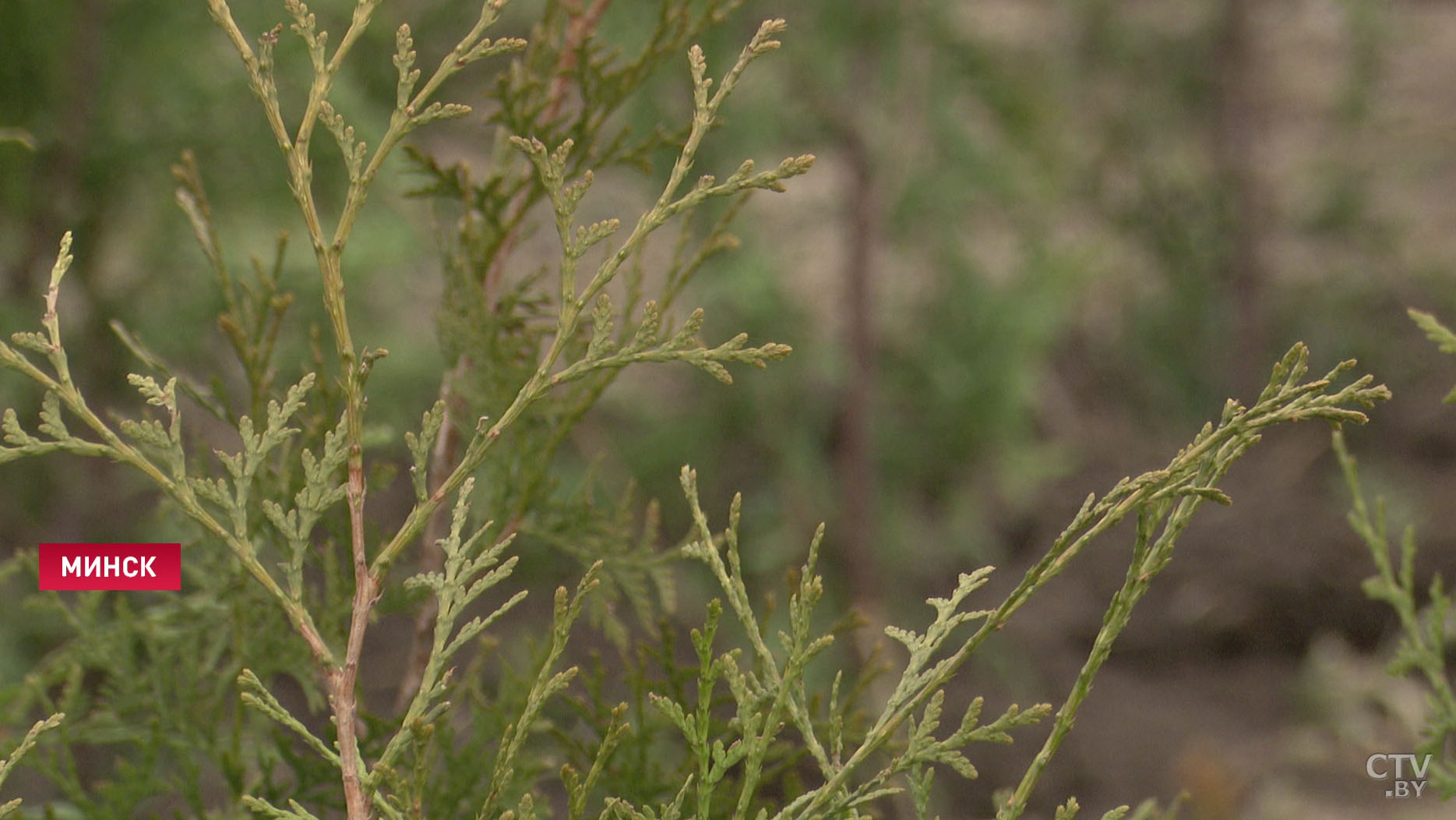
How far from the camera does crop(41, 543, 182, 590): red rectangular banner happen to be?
1503mm

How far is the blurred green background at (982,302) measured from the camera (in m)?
3.96

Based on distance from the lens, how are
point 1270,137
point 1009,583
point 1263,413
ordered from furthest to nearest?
point 1270,137
point 1009,583
point 1263,413

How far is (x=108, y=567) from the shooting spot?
5.10ft

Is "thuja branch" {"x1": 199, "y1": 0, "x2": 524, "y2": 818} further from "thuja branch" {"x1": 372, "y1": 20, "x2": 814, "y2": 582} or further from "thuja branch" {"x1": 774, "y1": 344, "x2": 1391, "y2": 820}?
"thuja branch" {"x1": 774, "y1": 344, "x2": 1391, "y2": 820}

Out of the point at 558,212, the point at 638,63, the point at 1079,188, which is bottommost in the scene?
the point at 558,212

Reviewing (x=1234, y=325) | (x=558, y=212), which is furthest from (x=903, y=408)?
(x=558, y=212)

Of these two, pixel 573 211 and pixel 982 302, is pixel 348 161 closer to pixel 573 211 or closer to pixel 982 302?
pixel 573 211

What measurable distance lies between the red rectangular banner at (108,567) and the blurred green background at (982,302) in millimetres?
2104

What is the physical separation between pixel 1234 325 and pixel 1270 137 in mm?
2543

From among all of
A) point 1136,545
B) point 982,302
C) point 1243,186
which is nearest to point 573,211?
point 1136,545

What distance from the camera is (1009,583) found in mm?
5520

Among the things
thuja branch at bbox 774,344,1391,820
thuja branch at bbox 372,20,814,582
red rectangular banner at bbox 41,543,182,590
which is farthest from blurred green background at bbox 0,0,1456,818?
thuja branch at bbox 372,20,814,582

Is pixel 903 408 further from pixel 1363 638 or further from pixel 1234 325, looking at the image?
pixel 1363 638

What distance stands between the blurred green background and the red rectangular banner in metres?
2.10
